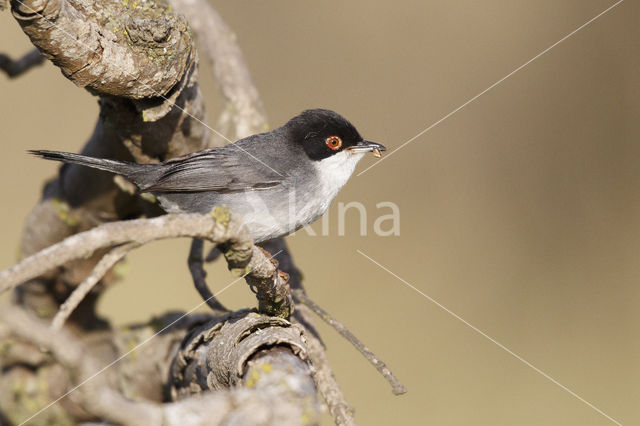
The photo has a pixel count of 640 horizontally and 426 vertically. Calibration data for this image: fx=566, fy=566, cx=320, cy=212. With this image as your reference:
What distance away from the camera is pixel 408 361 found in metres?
5.38

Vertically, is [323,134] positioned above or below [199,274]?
above

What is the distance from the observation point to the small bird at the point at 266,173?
10.7ft

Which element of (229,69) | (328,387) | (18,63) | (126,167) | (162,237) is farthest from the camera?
(229,69)

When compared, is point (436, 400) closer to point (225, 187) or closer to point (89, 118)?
point (225, 187)

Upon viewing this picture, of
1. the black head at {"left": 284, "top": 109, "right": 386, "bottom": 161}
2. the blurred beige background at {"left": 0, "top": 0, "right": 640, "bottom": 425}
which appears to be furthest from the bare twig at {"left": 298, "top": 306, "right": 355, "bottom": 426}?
the blurred beige background at {"left": 0, "top": 0, "right": 640, "bottom": 425}

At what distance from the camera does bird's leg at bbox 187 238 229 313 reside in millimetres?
3248

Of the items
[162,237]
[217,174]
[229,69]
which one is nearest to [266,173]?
[217,174]

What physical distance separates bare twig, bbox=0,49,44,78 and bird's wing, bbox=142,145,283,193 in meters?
1.18

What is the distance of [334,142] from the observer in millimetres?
3697

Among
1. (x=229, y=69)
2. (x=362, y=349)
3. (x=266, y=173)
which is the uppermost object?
(x=229, y=69)

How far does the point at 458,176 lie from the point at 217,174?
3.25 metres

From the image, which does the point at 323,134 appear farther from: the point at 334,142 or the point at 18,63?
the point at 18,63

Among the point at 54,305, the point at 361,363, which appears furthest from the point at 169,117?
the point at 361,363

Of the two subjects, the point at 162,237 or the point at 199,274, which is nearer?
the point at 162,237
